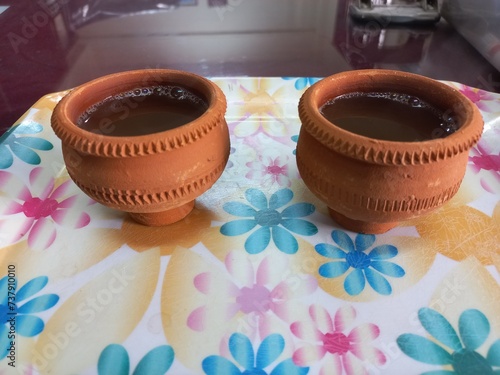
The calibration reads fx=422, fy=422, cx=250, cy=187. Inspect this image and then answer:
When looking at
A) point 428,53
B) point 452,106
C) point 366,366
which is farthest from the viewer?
point 428,53

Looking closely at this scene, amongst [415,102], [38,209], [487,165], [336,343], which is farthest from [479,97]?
[38,209]

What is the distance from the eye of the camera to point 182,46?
1.54m

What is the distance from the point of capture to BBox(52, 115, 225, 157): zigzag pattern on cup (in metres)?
0.61

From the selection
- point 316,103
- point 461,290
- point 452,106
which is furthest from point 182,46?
point 461,290

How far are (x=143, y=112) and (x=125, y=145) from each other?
17 cm

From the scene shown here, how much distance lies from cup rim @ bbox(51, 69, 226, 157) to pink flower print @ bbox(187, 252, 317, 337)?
0.74 feet

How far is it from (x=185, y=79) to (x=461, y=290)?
0.59 meters

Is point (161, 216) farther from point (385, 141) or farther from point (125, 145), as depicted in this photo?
point (385, 141)

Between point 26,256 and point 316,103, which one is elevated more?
point 316,103

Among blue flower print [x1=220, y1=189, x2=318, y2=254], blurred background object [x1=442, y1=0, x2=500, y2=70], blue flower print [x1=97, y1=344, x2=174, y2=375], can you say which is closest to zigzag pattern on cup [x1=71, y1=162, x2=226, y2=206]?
blue flower print [x1=220, y1=189, x2=318, y2=254]

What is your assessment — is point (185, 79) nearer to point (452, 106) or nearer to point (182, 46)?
point (452, 106)

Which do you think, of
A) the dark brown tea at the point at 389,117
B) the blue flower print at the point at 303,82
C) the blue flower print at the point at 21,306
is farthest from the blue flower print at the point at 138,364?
the blue flower print at the point at 303,82

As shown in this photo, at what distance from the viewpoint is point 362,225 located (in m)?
0.74

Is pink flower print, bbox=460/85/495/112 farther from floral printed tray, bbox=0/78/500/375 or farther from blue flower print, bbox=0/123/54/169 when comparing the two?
blue flower print, bbox=0/123/54/169
